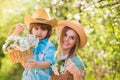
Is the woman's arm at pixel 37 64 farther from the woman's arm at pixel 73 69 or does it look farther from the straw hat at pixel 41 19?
the straw hat at pixel 41 19

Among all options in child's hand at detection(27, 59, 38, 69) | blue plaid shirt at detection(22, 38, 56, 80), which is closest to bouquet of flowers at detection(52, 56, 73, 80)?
blue plaid shirt at detection(22, 38, 56, 80)

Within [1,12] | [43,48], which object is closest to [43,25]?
[43,48]

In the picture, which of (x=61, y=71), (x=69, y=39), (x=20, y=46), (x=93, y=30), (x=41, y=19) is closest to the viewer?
(x=20, y=46)

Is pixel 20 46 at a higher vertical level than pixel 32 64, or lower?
higher

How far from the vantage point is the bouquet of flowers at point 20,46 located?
6359 mm

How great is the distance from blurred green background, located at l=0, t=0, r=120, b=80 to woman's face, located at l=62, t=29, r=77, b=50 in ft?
7.20

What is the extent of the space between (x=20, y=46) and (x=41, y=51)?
1.26 feet

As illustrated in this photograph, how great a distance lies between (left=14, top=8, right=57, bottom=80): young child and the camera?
257 inches

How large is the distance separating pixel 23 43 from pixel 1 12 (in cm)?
1478

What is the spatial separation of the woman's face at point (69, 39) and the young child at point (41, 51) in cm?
19

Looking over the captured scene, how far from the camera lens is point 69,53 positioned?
6547mm

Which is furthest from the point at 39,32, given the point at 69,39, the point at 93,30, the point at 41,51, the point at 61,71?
the point at 93,30

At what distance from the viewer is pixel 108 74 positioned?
Answer: 38.2 ft

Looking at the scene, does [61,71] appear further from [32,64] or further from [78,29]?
[78,29]
